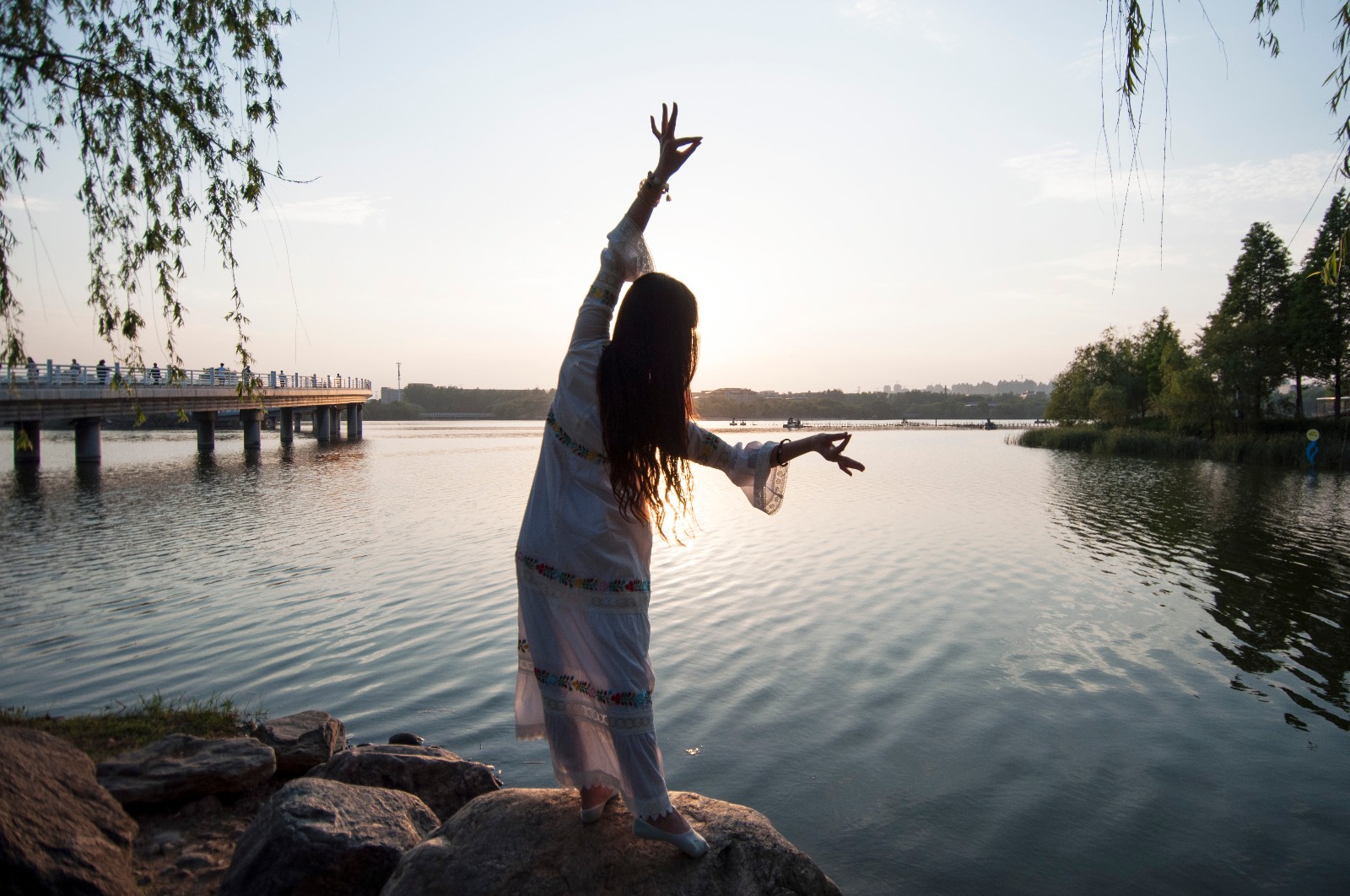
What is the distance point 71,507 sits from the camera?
65.1ft

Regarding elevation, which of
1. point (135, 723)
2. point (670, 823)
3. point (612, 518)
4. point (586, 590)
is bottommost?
point (135, 723)

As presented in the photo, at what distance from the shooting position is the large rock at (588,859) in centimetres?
296

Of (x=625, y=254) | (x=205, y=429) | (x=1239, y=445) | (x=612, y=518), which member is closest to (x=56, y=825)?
(x=612, y=518)

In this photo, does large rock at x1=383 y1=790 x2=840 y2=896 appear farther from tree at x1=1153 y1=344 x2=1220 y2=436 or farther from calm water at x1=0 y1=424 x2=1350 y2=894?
tree at x1=1153 y1=344 x2=1220 y2=436

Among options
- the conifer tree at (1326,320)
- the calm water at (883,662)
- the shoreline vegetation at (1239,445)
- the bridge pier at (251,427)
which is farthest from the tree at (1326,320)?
the bridge pier at (251,427)

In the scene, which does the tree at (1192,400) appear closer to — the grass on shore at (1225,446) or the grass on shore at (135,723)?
the grass on shore at (1225,446)

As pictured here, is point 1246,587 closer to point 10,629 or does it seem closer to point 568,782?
point 568,782

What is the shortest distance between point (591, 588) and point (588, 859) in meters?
1.00

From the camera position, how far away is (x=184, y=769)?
14.8 feet

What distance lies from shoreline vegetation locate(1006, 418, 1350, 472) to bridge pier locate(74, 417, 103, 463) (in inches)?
1929

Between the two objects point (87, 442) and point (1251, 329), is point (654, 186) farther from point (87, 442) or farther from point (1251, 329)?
point (1251, 329)

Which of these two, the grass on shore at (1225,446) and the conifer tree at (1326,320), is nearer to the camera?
the grass on shore at (1225,446)

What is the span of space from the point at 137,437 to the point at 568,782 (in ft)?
237

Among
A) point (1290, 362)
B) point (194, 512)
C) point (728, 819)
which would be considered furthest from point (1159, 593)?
point (1290, 362)
